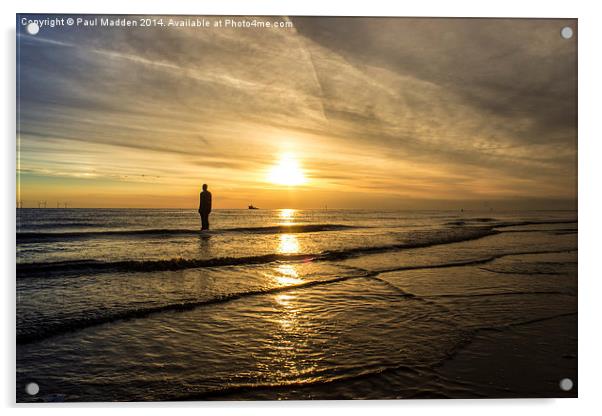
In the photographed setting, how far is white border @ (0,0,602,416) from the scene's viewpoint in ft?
11.4

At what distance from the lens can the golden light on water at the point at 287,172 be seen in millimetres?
5145

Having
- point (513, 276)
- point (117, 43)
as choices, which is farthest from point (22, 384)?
point (513, 276)

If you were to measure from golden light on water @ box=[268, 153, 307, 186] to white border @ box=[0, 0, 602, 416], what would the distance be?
1.86 metres

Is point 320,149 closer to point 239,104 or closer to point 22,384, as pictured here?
point 239,104

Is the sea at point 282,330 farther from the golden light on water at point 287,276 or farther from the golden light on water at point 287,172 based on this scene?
the golden light on water at point 287,172

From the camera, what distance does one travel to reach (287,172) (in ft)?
17.6

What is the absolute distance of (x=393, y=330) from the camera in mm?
3656

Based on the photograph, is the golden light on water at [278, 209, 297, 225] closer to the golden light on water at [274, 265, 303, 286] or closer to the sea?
the golden light on water at [274, 265, 303, 286]

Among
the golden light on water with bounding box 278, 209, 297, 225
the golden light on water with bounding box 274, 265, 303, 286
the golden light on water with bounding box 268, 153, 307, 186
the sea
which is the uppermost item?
the golden light on water with bounding box 268, 153, 307, 186

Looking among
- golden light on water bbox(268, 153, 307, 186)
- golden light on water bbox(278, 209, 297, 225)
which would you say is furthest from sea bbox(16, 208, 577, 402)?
golden light on water bbox(278, 209, 297, 225)
